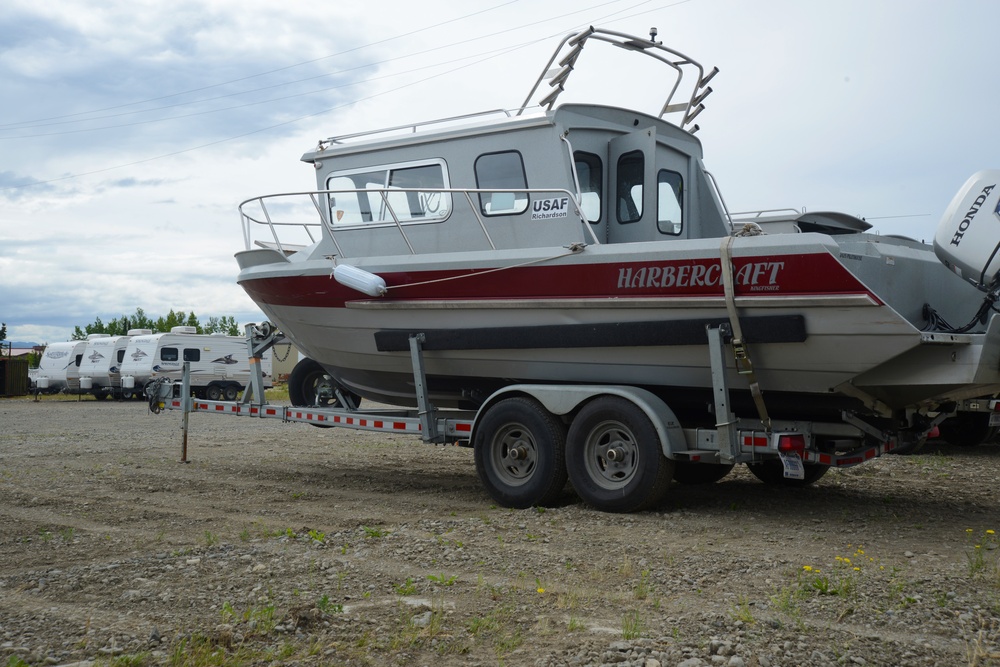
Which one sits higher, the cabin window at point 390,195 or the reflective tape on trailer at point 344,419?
the cabin window at point 390,195

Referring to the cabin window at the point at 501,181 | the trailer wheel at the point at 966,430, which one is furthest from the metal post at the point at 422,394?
the trailer wheel at the point at 966,430

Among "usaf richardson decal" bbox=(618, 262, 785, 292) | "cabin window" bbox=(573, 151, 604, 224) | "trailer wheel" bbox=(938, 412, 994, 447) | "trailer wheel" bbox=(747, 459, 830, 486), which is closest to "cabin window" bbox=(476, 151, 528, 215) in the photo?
"cabin window" bbox=(573, 151, 604, 224)

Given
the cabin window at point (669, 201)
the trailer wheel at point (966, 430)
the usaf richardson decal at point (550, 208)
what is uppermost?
the cabin window at point (669, 201)

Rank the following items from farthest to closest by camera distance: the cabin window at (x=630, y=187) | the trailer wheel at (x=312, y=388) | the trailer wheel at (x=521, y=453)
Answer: the trailer wheel at (x=312, y=388) → the cabin window at (x=630, y=187) → the trailer wheel at (x=521, y=453)

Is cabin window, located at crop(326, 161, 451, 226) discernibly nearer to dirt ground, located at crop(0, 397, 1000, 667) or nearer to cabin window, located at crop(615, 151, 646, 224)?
cabin window, located at crop(615, 151, 646, 224)

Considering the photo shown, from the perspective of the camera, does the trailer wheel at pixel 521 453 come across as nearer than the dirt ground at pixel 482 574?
No

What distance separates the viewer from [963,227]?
676 centimetres

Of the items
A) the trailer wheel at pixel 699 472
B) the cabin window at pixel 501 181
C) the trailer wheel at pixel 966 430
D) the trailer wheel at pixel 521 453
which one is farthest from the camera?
the trailer wheel at pixel 966 430

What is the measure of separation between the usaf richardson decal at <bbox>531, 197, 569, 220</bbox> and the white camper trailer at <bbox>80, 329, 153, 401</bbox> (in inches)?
967

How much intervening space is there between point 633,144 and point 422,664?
19.3 feet

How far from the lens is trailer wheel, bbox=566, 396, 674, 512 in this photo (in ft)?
24.0

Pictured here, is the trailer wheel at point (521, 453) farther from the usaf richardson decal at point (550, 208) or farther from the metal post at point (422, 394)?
the usaf richardson decal at point (550, 208)

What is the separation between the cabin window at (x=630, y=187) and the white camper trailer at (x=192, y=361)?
22074mm

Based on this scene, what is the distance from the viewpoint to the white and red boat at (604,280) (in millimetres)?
6766
